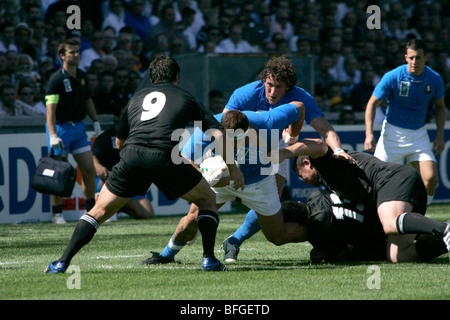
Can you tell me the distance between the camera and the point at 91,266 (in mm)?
6133

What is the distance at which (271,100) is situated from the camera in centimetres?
673

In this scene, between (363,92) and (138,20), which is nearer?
(138,20)

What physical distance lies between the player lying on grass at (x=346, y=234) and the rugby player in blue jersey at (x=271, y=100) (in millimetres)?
503

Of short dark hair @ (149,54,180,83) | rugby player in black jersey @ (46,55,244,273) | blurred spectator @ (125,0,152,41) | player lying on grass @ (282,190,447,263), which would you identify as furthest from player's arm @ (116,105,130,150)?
blurred spectator @ (125,0,152,41)

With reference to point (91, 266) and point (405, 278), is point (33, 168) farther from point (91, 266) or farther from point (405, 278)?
point (405, 278)

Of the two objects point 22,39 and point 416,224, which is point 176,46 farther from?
point 416,224

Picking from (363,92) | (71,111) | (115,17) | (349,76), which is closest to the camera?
(71,111)

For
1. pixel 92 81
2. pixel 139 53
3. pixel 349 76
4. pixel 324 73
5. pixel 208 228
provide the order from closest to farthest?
1. pixel 208 228
2. pixel 92 81
3. pixel 139 53
4. pixel 324 73
5. pixel 349 76

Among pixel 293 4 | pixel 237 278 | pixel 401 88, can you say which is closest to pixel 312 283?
pixel 237 278

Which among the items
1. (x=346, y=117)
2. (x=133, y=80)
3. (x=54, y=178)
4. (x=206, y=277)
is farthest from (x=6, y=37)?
(x=206, y=277)

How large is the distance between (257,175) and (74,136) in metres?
4.26

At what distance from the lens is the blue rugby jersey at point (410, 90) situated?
856cm

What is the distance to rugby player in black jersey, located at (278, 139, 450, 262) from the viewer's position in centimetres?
607

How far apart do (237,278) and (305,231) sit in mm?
1305
